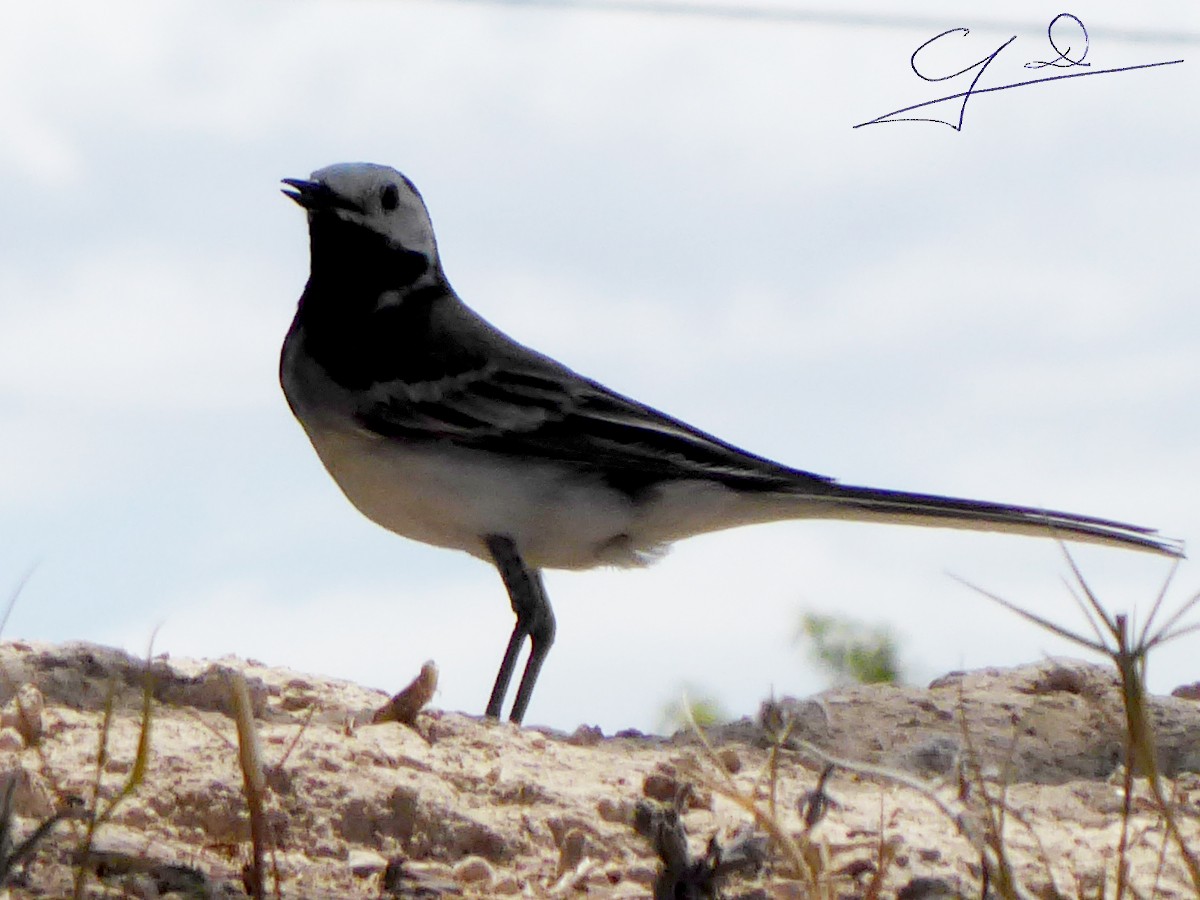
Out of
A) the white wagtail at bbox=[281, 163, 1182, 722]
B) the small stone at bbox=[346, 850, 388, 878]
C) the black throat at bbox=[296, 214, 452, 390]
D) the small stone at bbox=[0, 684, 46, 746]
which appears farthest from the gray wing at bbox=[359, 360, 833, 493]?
the small stone at bbox=[346, 850, 388, 878]

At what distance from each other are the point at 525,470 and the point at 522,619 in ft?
1.82

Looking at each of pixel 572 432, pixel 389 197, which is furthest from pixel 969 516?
pixel 389 197

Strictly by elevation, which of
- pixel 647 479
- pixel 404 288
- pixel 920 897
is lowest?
pixel 920 897

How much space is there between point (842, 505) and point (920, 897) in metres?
3.45

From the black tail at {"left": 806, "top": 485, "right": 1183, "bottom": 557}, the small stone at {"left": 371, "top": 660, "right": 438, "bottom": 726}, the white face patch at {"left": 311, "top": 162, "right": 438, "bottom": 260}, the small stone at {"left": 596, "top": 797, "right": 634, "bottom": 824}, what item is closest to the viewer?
the small stone at {"left": 596, "top": 797, "right": 634, "bottom": 824}

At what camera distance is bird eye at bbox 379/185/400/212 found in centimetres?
711

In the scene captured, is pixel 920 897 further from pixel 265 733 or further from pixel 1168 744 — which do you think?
pixel 1168 744

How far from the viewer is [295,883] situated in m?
2.90

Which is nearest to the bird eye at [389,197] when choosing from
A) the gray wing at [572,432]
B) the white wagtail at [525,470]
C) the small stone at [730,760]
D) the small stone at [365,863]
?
the white wagtail at [525,470]

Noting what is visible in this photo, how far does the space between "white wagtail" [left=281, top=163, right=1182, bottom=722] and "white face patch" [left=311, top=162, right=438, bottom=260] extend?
0.87ft

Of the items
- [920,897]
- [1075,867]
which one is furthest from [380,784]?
[1075,867]

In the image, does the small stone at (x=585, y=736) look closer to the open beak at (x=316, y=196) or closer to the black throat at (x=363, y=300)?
the black throat at (x=363, y=300)

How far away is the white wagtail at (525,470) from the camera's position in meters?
6.15

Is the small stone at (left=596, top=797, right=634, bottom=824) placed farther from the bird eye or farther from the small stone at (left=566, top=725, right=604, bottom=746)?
the bird eye
